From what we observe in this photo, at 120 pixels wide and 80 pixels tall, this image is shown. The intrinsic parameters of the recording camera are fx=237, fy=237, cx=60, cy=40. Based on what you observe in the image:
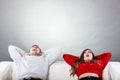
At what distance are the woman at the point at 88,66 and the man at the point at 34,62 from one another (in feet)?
0.67

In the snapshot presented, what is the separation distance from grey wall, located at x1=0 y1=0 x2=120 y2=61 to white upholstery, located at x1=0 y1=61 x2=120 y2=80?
0.35 m

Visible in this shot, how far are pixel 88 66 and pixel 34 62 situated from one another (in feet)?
1.90

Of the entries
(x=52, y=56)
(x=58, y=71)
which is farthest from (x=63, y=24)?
(x=58, y=71)

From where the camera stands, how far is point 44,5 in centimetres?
288

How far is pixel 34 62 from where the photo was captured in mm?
2547

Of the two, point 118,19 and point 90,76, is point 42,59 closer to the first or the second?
point 90,76

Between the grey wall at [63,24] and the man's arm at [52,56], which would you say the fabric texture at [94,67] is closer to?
the man's arm at [52,56]

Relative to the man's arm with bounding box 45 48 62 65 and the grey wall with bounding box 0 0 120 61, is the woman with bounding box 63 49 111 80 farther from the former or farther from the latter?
the grey wall with bounding box 0 0 120 61

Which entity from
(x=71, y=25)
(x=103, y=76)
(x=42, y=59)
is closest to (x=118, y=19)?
(x=71, y=25)

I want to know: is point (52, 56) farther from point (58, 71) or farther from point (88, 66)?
point (88, 66)

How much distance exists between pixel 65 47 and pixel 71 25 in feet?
0.92

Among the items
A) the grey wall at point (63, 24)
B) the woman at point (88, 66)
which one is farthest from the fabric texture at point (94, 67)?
the grey wall at point (63, 24)

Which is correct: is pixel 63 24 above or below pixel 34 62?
above

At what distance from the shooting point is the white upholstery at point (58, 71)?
2463 mm
